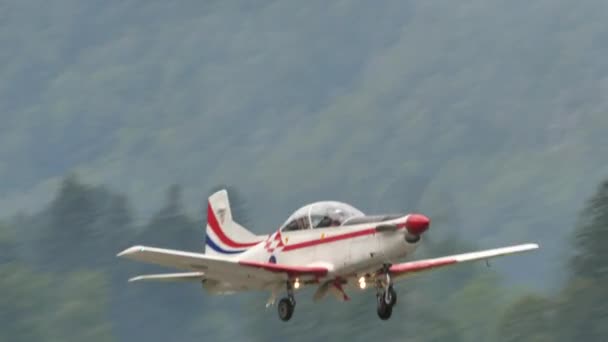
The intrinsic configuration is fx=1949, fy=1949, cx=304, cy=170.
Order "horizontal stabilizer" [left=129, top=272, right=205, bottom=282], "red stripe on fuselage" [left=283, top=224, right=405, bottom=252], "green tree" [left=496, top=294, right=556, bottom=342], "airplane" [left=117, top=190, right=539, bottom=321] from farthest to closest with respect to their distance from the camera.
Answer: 1. "green tree" [left=496, top=294, right=556, bottom=342]
2. "horizontal stabilizer" [left=129, top=272, right=205, bottom=282]
3. "red stripe on fuselage" [left=283, top=224, right=405, bottom=252]
4. "airplane" [left=117, top=190, right=539, bottom=321]

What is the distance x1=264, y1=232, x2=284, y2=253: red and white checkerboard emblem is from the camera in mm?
39938

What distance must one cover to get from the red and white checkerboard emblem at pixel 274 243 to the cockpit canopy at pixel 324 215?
53 centimetres

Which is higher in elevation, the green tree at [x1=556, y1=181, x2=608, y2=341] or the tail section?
the green tree at [x1=556, y1=181, x2=608, y2=341]

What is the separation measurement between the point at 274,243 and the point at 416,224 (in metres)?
4.32

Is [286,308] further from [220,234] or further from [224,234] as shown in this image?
[220,234]

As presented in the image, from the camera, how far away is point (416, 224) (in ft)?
121

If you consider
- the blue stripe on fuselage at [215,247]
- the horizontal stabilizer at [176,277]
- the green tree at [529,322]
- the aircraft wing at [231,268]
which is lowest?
the aircraft wing at [231,268]

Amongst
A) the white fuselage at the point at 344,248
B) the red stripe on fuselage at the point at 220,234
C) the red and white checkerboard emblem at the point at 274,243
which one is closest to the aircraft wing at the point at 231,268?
the white fuselage at the point at 344,248

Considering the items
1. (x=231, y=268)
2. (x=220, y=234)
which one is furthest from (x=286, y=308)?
(x=220, y=234)

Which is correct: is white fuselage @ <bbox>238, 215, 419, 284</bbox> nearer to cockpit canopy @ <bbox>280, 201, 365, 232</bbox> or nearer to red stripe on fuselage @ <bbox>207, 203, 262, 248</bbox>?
cockpit canopy @ <bbox>280, 201, 365, 232</bbox>

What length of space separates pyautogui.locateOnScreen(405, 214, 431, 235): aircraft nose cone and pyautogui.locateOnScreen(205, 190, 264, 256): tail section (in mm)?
5681

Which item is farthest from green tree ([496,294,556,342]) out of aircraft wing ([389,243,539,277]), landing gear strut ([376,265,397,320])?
landing gear strut ([376,265,397,320])

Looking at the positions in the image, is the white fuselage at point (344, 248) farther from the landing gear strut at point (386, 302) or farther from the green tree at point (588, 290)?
the green tree at point (588, 290)

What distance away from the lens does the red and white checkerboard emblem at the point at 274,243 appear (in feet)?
131
